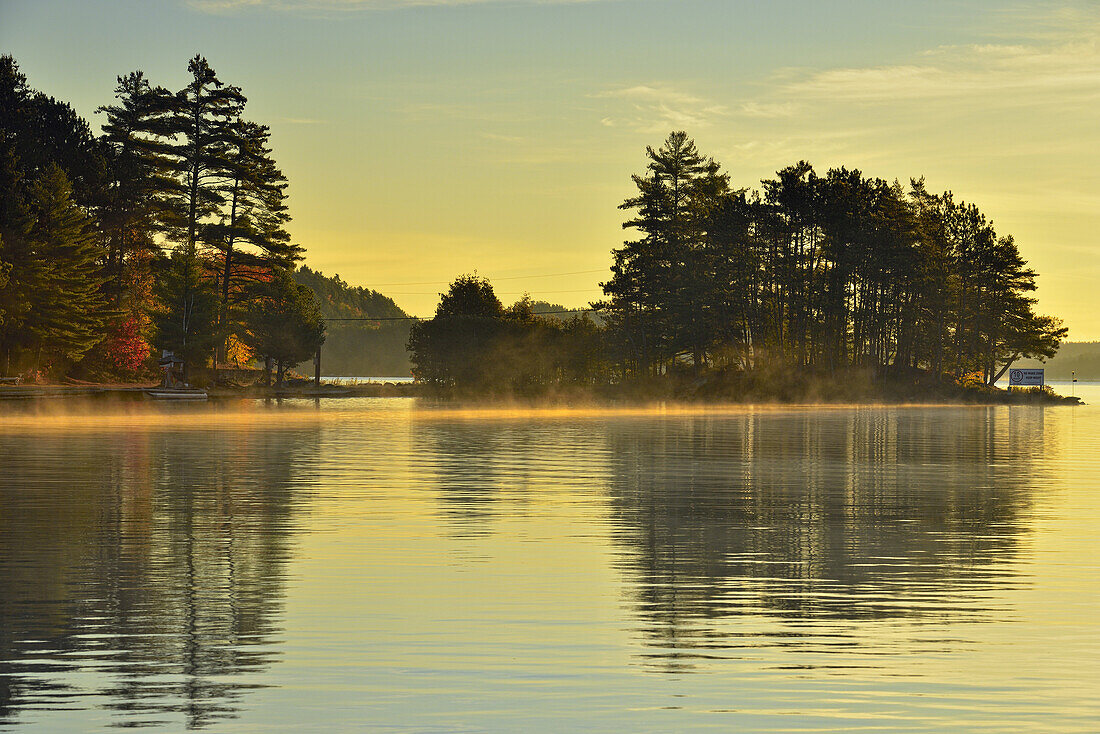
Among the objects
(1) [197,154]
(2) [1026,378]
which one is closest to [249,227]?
(1) [197,154]

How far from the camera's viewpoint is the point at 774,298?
10575 centimetres

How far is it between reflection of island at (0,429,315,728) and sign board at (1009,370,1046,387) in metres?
119

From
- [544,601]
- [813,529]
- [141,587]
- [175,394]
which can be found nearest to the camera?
[544,601]

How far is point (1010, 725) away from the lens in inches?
285

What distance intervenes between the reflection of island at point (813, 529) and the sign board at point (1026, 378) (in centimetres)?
10117

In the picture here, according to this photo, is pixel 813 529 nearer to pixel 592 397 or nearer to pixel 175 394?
pixel 175 394

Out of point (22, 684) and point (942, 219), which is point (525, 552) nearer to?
point (22, 684)

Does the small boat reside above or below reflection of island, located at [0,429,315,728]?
above

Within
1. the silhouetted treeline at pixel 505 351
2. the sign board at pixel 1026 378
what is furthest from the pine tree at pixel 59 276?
the sign board at pixel 1026 378

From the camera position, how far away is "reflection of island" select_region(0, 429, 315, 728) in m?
7.98

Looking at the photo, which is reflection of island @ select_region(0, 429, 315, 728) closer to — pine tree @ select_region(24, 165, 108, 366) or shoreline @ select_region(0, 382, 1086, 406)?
pine tree @ select_region(24, 165, 108, 366)

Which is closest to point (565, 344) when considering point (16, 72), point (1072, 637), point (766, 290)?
point (766, 290)

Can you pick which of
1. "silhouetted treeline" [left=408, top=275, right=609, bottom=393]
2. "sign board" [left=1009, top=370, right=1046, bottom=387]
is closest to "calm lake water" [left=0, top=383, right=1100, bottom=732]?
"silhouetted treeline" [left=408, top=275, right=609, bottom=393]

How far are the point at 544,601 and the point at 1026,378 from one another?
13128 cm
